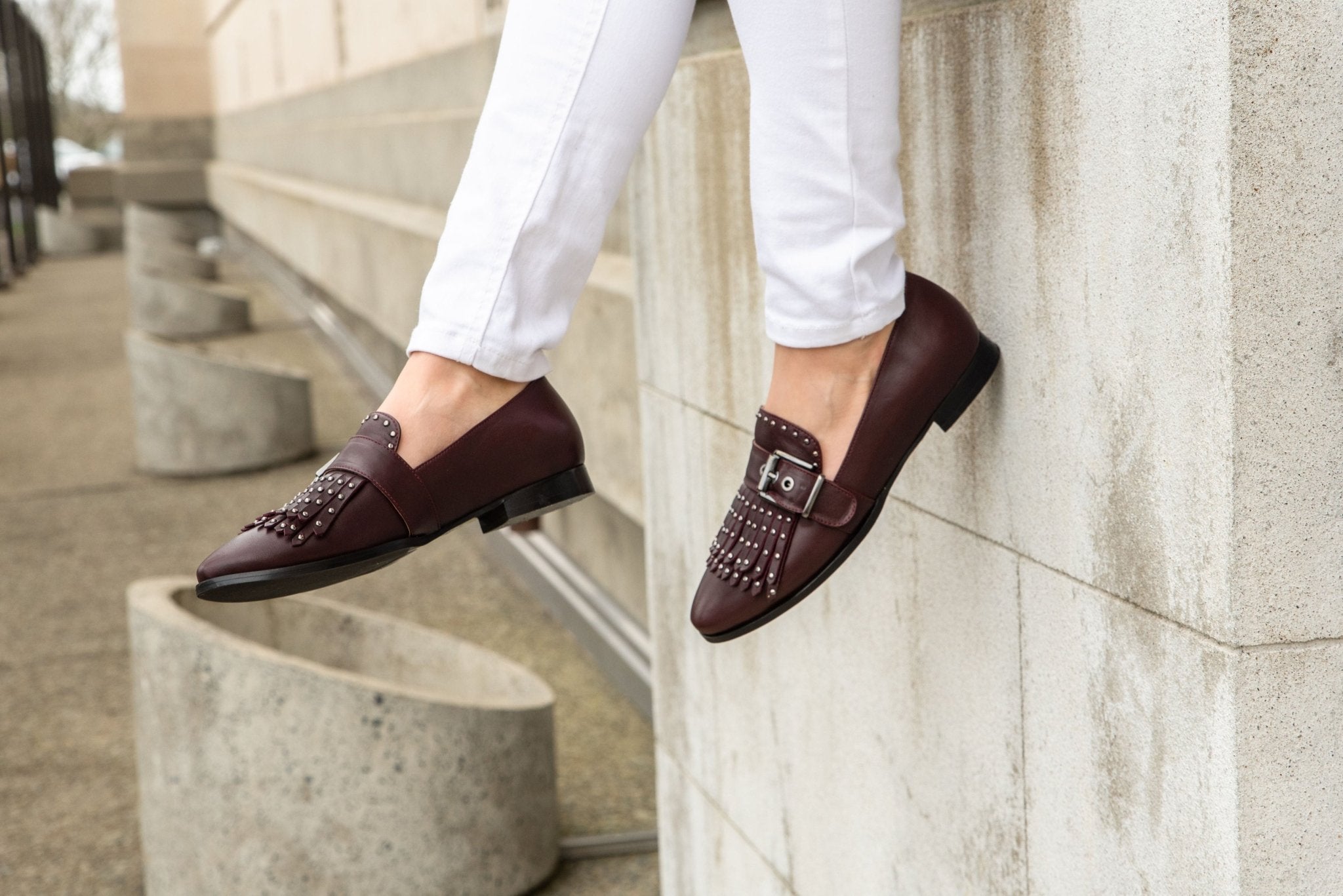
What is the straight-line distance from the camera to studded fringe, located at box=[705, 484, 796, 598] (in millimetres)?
1511

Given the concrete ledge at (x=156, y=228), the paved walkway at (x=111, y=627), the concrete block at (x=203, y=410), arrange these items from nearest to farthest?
1. the paved walkway at (x=111, y=627)
2. the concrete block at (x=203, y=410)
3. the concrete ledge at (x=156, y=228)

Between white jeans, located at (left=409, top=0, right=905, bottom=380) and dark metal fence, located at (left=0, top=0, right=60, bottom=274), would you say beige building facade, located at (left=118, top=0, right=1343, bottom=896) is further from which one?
dark metal fence, located at (left=0, top=0, right=60, bottom=274)

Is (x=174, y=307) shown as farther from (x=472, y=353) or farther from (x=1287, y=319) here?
(x=1287, y=319)

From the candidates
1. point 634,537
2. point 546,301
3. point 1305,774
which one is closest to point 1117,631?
point 1305,774

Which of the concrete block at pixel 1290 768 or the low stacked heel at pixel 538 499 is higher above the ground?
the low stacked heel at pixel 538 499

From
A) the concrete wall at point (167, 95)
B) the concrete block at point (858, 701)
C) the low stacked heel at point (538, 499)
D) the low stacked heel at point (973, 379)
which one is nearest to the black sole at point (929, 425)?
the low stacked heel at point (973, 379)

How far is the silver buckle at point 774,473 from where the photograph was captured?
152cm

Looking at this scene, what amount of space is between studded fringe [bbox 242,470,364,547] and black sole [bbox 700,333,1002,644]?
0.39 metres

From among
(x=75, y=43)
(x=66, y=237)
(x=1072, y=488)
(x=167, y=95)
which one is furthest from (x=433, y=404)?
(x=75, y=43)

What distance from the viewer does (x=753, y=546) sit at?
5.03 feet

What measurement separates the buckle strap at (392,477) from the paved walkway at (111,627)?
1.74m

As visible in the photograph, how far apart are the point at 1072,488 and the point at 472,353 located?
604 millimetres

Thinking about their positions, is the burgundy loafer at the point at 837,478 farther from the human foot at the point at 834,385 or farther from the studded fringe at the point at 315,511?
the studded fringe at the point at 315,511

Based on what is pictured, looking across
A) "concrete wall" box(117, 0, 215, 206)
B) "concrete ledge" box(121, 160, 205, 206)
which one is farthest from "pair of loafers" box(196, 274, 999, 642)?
"concrete wall" box(117, 0, 215, 206)
